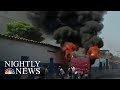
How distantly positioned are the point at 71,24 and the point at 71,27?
0.06 metres

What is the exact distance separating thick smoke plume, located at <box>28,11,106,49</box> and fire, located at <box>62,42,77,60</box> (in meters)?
0.08

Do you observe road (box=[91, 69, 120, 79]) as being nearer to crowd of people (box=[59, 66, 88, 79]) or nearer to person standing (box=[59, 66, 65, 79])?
crowd of people (box=[59, 66, 88, 79])

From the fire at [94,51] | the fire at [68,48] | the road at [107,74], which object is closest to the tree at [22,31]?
the fire at [68,48]

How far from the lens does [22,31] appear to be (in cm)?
675

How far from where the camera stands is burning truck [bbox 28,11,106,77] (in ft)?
22.3

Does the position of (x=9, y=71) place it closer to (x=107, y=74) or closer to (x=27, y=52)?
(x=27, y=52)

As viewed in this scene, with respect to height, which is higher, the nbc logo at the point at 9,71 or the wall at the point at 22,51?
the wall at the point at 22,51

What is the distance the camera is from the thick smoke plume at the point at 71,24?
6.79 meters

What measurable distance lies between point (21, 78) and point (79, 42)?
1458 millimetres

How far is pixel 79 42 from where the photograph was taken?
6.90 m

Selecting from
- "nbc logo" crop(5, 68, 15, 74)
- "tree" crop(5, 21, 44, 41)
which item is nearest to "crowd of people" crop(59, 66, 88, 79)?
"tree" crop(5, 21, 44, 41)

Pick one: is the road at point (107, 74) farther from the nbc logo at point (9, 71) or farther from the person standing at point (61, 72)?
the nbc logo at point (9, 71)
